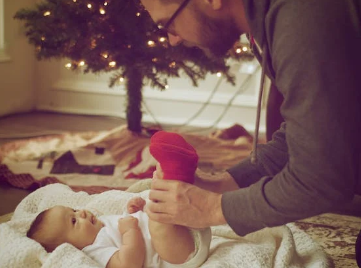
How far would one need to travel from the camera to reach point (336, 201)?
2.34 feet

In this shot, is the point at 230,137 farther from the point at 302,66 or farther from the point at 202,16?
the point at 302,66

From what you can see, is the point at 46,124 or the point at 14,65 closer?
the point at 46,124

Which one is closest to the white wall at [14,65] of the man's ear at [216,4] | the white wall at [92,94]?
the white wall at [92,94]

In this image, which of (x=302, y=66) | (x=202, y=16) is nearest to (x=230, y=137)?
(x=202, y=16)

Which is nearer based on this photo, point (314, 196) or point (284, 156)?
point (314, 196)

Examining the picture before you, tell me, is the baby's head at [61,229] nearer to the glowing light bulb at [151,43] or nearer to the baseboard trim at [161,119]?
the glowing light bulb at [151,43]

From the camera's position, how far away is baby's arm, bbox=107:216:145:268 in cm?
89

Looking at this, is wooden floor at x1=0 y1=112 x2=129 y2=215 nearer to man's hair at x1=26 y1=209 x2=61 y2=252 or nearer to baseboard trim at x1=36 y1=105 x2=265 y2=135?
baseboard trim at x1=36 y1=105 x2=265 y2=135

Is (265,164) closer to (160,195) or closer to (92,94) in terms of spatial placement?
(160,195)

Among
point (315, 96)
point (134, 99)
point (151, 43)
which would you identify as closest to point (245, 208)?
point (315, 96)

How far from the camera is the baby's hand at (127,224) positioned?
0.96 metres

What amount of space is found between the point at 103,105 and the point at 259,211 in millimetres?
2348

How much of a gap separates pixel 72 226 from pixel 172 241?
0.21 metres

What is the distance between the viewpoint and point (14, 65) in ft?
9.37
